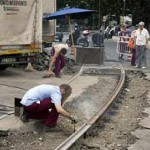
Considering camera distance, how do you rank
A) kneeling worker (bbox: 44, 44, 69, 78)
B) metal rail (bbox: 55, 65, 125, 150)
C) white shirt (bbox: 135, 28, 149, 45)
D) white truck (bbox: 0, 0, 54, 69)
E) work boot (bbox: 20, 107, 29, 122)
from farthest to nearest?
white shirt (bbox: 135, 28, 149, 45) → white truck (bbox: 0, 0, 54, 69) → kneeling worker (bbox: 44, 44, 69, 78) → work boot (bbox: 20, 107, 29, 122) → metal rail (bbox: 55, 65, 125, 150)

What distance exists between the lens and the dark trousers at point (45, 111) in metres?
8.64

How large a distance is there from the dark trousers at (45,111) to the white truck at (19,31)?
8005mm

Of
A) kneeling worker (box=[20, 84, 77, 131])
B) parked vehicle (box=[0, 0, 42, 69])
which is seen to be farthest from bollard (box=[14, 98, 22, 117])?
parked vehicle (box=[0, 0, 42, 69])

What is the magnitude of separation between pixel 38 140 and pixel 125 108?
403 cm

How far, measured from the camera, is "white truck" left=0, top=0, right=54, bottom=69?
16.9m

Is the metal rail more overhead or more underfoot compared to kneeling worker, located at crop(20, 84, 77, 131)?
more underfoot

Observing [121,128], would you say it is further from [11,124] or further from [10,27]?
[10,27]

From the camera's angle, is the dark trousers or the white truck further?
the white truck

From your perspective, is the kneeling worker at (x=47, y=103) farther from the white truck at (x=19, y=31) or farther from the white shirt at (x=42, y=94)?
the white truck at (x=19, y=31)

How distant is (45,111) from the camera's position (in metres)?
8.82

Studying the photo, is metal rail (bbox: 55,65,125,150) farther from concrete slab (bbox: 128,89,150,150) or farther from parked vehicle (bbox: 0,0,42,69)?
parked vehicle (bbox: 0,0,42,69)

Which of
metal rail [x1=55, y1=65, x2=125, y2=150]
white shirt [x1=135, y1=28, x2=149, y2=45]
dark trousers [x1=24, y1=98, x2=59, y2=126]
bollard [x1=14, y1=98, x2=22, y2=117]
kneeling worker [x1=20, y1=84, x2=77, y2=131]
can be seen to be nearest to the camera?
metal rail [x1=55, y1=65, x2=125, y2=150]

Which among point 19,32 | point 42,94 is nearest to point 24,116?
point 42,94

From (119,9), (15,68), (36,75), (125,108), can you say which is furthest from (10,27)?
(119,9)
